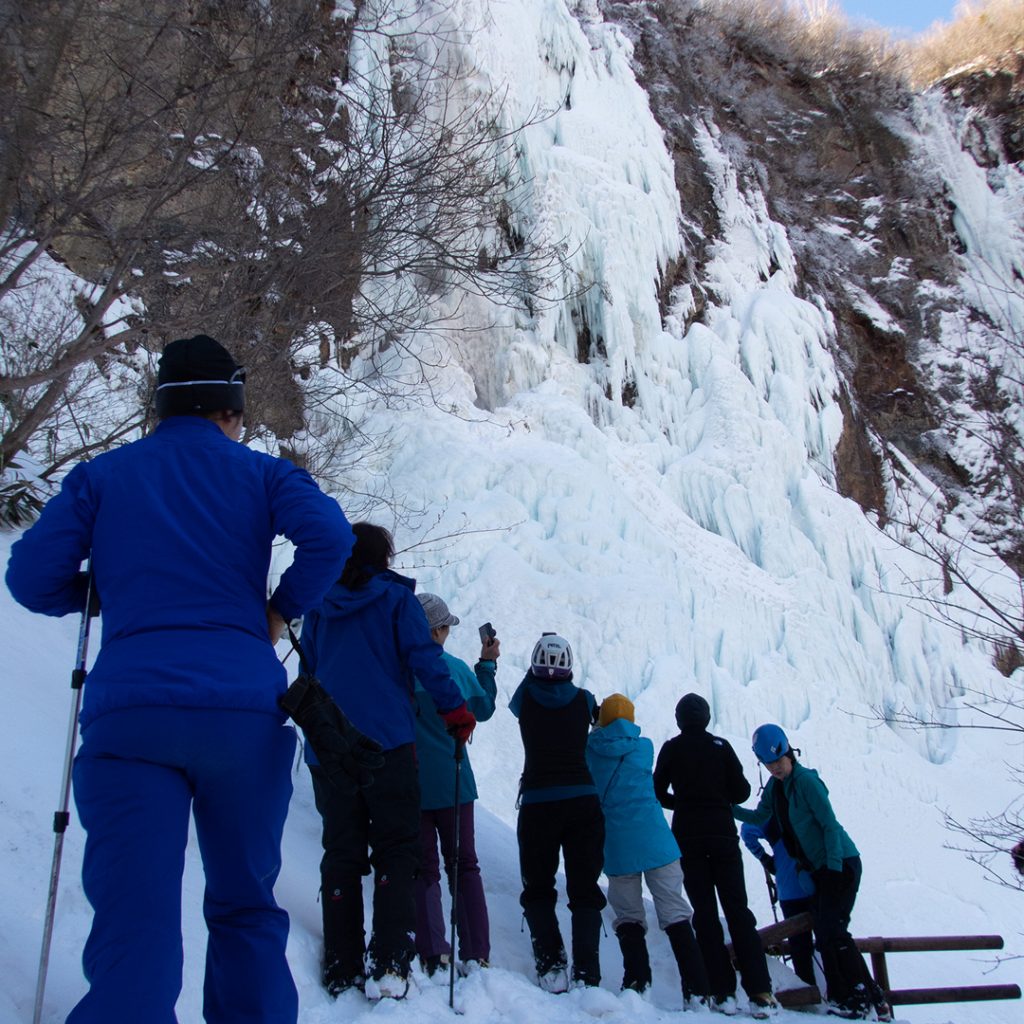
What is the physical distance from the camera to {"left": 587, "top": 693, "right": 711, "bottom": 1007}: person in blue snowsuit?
13.4ft

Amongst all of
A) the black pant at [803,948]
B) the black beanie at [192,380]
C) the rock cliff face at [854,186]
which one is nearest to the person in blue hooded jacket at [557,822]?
the black pant at [803,948]

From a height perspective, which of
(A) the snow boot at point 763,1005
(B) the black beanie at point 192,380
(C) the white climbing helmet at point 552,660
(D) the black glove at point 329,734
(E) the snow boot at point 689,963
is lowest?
(A) the snow boot at point 763,1005

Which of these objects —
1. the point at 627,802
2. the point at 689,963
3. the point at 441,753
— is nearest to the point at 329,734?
the point at 441,753

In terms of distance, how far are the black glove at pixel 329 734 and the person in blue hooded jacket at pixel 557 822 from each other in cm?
187

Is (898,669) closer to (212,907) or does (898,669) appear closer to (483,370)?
(483,370)

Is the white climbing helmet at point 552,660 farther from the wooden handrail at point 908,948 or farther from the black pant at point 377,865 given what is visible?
the wooden handrail at point 908,948

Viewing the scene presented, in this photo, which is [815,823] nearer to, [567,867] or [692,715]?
[692,715]

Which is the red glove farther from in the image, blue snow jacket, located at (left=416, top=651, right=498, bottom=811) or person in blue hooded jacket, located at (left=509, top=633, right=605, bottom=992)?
person in blue hooded jacket, located at (left=509, top=633, right=605, bottom=992)

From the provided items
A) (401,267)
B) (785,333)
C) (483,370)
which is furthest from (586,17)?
(401,267)

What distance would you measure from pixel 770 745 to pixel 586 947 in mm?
1558

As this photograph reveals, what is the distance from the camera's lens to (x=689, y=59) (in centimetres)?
2516

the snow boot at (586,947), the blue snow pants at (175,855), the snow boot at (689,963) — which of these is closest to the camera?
the blue snow pants at (175,855)

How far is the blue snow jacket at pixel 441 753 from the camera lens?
405 centimetres

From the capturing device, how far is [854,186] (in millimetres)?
26812
